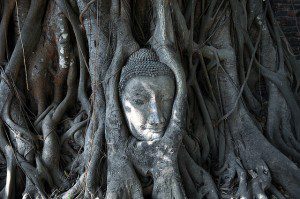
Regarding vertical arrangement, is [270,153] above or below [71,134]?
below

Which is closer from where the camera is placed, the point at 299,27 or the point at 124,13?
the point at 124,13

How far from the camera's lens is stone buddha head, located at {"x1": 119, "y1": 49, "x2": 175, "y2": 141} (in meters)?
2.86

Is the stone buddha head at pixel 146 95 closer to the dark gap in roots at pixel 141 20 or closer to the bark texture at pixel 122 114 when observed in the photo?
the bark texture at pixel 122 114

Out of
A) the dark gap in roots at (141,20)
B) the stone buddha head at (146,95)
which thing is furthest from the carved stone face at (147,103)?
the dark gap in roots at (141,20)

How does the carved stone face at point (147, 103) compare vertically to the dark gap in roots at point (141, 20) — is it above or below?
below

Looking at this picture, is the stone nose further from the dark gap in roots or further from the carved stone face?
the dark gap in roots

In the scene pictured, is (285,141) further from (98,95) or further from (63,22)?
(63,22)

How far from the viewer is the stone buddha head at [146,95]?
286 cm

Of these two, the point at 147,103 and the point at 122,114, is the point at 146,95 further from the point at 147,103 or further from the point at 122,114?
the point at 122,114

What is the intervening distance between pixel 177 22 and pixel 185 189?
4.56ft

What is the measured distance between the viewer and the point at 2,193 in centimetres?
311

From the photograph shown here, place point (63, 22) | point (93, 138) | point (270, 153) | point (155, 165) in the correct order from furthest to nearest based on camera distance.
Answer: point (63, 22) < point (270, 153) < point (93, 138) < point (155, 165)

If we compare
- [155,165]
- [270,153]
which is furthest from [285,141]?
[155,165]

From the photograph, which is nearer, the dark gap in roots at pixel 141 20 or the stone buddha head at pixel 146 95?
the stone buddha head at pixel 146 95
